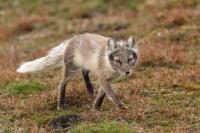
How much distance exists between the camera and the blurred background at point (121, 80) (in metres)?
8.34

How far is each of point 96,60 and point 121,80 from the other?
2296 mm

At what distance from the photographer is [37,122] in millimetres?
8641

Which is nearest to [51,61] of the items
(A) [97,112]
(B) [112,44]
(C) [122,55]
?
(A) [97,112]

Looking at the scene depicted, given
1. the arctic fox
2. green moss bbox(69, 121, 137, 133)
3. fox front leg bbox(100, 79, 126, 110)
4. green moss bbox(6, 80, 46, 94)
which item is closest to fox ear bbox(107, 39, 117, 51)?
the arctic fox

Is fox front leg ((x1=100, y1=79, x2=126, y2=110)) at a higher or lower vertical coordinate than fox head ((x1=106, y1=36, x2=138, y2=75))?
lower

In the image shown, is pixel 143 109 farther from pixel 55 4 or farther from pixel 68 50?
pixel 55 4

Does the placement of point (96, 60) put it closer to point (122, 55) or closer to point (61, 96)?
point (122, 55)

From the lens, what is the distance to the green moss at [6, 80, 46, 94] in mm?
10797

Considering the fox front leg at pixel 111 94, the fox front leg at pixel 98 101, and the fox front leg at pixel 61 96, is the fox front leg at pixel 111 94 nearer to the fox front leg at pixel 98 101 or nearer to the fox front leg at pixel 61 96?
the fox front leg at pixel 98 101

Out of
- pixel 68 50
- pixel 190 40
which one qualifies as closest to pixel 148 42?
pixel 190 40

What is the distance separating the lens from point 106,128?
24.1 ft

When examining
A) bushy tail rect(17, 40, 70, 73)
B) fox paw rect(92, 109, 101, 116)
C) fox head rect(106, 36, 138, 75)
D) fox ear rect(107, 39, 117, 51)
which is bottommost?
fox paw rect(92, 109, 101, 116)

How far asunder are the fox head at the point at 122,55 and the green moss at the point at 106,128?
91 cm

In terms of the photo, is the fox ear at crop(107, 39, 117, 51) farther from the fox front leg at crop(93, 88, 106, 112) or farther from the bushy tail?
the bushy tail
